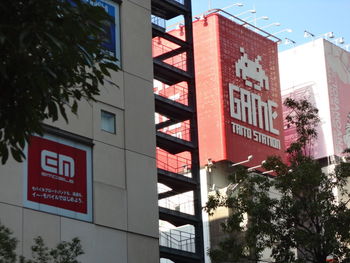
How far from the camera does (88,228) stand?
162 feet

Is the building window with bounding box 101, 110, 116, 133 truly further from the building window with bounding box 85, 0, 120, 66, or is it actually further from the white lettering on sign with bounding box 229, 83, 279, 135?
the white lettering on sign with bounding box 229, 83, 279, 135

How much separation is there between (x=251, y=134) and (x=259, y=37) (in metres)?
13.2

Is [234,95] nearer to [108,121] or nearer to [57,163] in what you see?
[108,121]

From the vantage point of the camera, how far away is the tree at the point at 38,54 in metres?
14.7

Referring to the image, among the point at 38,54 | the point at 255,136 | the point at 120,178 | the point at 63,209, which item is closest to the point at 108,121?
the point at 120,178

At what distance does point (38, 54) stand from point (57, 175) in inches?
1341

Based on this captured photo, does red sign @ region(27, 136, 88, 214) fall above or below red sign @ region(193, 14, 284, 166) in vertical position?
below

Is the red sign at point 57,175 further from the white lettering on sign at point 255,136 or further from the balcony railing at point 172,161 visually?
the white lettering on sign at point 255,136

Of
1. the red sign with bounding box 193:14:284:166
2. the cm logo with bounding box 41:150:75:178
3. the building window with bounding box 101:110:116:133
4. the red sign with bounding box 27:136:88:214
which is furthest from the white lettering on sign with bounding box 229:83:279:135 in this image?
the cm logo with bounding box 41:150:75:178

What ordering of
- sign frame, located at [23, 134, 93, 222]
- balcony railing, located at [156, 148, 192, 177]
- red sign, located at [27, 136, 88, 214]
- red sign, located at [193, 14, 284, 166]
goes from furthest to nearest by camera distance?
1. red sign, located at [193, 14, 284, 166]
2. balcony railing, located at [156, 148, 192, 177]
3. red sign, located at [27, 136, 88, 214]
4. sign frame, located at [23, 134, 93, 222]

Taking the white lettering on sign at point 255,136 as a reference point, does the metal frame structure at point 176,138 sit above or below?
below

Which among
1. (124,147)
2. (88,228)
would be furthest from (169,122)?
(88,228)

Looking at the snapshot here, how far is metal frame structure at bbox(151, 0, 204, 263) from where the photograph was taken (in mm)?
62750

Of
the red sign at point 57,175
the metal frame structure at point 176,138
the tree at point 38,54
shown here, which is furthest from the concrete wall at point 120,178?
the tree at point 38,54
